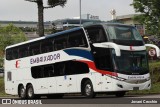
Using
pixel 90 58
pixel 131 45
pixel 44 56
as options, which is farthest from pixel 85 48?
pixel 44 56

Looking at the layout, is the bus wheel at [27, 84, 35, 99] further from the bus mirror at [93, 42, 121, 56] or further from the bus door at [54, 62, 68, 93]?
the bus mirror at [93, 42, 121, 56]

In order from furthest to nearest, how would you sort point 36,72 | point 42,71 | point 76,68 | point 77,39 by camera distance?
point 36,72
point 42,71
point 76,68
point 77,39

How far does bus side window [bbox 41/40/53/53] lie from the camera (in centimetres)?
2638

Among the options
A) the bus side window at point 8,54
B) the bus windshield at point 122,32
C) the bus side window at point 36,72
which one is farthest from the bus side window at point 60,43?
the bus side window at point 8,54

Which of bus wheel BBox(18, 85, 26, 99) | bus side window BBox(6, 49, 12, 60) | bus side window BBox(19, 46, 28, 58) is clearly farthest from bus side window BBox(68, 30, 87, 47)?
bus side window BBox(6, 49, 12, 60)

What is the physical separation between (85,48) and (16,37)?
2116 inches

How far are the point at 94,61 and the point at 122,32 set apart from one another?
215 centimetres

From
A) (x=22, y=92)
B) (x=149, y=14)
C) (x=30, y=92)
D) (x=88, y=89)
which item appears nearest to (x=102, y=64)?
(x=88, y=89)

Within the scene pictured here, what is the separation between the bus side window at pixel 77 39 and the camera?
23547mm

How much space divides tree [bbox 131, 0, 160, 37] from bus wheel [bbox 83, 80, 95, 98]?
1179 centimetres

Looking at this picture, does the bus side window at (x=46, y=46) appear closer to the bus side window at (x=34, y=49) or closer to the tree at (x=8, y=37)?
the bus side window at (x=34, y=49)

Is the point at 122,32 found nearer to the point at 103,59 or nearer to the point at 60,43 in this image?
the point at 103,59

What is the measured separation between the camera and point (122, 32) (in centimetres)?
2305

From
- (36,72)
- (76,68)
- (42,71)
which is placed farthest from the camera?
(36,72)
